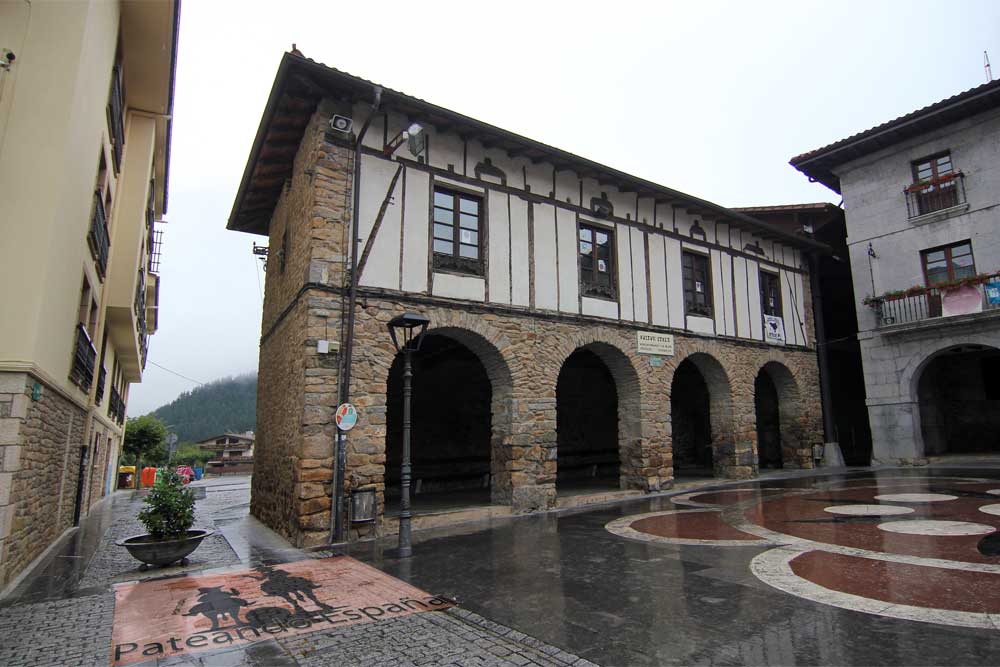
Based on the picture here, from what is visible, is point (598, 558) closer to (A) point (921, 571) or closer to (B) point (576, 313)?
(A) point (921, 571)

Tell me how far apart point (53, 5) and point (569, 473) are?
13628 mm

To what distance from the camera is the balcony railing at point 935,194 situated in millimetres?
13539

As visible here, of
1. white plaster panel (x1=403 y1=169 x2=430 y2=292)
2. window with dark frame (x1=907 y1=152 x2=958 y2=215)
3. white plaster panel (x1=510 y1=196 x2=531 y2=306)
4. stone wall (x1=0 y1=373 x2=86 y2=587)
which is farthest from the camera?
window with dark frame (x1=907 y1=152 x2=958 y2=215)

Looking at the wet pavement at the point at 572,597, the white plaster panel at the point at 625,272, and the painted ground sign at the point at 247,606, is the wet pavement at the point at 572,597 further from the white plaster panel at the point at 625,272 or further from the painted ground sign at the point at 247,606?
the white plaster panel at the point at 625,272

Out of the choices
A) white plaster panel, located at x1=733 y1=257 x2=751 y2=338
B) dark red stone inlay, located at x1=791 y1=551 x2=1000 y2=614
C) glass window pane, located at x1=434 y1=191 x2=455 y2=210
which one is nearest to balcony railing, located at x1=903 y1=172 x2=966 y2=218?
white plaster panel, located at x1=733 y1=257 x2=751 y2=338

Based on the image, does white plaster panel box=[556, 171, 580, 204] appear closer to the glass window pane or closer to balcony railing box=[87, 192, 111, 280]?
the glass window pane

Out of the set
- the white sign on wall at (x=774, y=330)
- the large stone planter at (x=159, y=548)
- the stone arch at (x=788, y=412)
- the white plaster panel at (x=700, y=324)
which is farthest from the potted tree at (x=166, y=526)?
the stone arch at (x=788, y=412)

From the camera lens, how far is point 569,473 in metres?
15.4

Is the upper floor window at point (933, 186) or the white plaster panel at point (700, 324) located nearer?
the white plaster panel at point (700, 324)

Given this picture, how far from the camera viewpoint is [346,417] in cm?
750

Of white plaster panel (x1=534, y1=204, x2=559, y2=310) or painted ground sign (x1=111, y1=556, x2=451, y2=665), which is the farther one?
white plaster panel (x1=534, y1=204, x2=559, y2=310)

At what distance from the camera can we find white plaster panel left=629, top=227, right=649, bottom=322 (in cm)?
1159

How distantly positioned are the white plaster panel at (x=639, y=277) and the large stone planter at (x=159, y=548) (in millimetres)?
8616

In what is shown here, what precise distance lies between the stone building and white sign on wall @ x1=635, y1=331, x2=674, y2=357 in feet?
0.14
